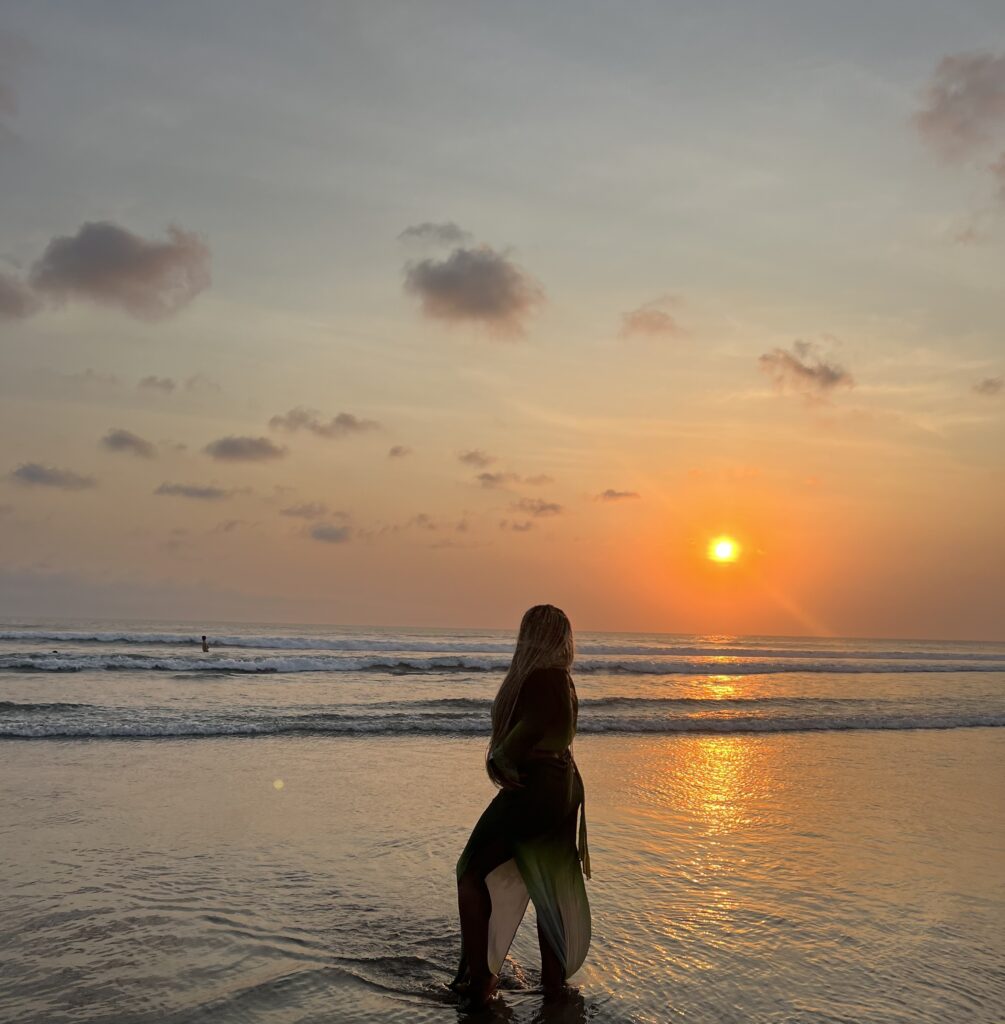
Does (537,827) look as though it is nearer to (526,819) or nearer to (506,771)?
(526,819)

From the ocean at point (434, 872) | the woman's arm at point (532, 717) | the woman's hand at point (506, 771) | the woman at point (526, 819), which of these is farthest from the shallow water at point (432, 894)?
the woman's arm at point (532, 717)

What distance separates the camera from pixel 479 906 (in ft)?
14.3

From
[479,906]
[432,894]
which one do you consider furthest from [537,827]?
[432,894]

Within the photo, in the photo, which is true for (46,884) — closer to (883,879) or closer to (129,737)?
(883,879)

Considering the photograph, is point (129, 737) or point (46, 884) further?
point (129, 737)

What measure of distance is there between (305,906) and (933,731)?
15.4 metres

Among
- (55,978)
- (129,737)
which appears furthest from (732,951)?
(129,737)

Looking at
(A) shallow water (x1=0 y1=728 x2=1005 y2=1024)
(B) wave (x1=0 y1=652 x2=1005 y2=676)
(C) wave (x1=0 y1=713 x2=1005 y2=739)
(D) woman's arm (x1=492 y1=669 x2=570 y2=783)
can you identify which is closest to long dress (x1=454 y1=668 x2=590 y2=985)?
(D) woman's arm (x1=492 y1=669 x2=570 y2=783)

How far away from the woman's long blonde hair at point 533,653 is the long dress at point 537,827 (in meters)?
0.04

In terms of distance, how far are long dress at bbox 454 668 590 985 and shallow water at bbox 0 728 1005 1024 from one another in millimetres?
417

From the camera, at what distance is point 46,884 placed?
6.39m

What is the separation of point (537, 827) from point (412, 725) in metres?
11.9

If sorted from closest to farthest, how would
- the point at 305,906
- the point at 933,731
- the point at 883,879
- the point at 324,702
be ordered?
the point at 305,906 < the point at 883,879 < the point at 933,731 < the point at 324,702

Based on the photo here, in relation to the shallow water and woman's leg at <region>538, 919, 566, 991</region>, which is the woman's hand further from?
the shallow water
